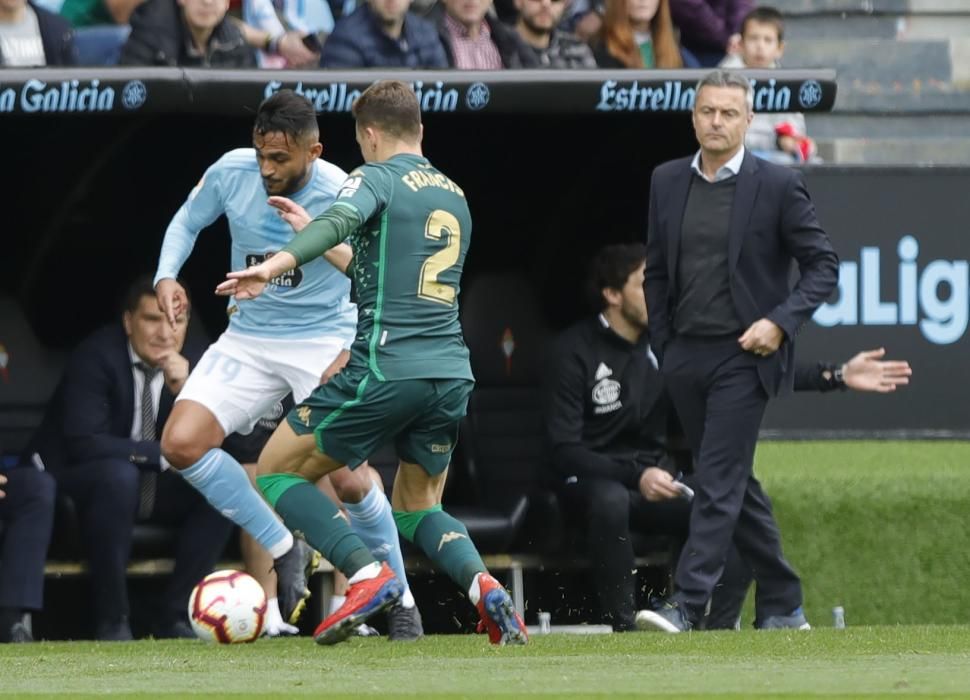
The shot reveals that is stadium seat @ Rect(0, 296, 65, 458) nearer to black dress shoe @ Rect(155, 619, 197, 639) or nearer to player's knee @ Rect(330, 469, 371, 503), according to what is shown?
black dress shoe @ Rect(155, 619, 197, 639)

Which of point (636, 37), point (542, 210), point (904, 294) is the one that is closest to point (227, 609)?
point (542, 210)

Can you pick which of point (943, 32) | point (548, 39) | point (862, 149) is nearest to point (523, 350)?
point (548, 39)

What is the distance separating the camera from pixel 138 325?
376 inches

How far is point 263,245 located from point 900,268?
156 inches

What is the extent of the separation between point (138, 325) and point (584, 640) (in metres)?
2.80

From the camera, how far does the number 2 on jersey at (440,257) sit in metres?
7.30

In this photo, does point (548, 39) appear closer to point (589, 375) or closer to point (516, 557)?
point (589, 375)

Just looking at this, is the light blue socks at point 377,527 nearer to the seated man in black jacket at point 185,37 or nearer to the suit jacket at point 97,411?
the suit jacket at point 97,411

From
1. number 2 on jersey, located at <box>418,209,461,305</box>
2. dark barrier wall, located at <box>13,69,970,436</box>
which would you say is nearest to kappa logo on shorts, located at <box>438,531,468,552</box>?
number 2 on jersey, located at <box>418,209,461,305</box>

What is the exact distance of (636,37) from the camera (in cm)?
1188

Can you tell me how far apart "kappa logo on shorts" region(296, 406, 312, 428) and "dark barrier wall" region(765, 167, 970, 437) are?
4075mm

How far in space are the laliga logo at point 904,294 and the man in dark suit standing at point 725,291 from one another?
2.46 m

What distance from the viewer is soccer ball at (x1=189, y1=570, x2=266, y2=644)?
7.82m

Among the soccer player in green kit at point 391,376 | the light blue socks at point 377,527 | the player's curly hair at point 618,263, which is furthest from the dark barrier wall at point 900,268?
the soccer player in green kit at point 391,376
